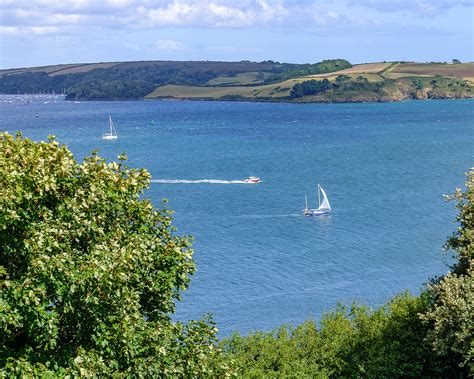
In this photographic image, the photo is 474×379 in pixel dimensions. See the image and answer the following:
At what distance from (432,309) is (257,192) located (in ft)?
251

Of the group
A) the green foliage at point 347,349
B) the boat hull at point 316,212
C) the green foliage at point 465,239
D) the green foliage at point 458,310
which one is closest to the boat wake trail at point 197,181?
the boat hull at point 316,212

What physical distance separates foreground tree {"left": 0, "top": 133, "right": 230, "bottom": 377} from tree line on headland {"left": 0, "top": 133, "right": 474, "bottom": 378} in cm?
3

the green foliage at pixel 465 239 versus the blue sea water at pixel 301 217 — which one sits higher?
the green foliage at pixel 465 239

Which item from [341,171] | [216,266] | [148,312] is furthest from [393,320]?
[341,171]

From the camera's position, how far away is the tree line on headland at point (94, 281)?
19.2 m

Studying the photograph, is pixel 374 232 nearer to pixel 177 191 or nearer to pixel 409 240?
pixel 409 240

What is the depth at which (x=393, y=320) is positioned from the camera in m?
31.4

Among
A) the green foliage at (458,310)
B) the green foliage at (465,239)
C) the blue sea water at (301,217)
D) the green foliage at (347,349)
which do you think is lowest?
the blue sea water at (301,217)

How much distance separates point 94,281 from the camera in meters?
19.7

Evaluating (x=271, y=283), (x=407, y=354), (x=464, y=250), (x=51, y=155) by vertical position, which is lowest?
(x=271, y=283)

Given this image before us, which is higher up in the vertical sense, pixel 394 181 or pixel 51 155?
pixel 51 155

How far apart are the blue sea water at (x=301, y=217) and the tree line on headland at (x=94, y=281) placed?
41.1 ft

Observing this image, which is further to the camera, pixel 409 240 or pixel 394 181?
pixel 394 181

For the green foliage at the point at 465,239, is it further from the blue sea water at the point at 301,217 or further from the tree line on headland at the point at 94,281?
the blue sea water at the point at 301,217
